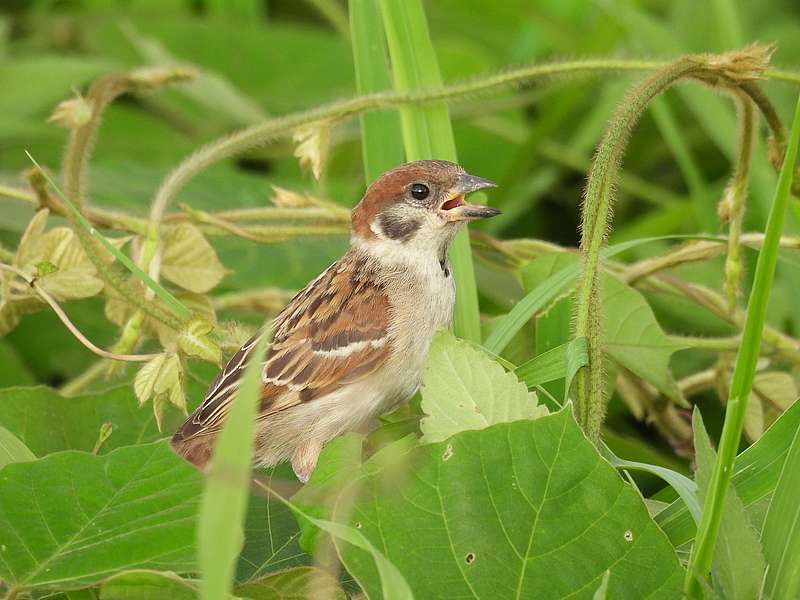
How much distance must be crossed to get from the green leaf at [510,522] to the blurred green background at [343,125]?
147 cm

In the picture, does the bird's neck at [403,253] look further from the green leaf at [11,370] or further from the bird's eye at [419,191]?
the green leaf at [11,370]

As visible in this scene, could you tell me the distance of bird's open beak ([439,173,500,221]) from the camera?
7.07 feet

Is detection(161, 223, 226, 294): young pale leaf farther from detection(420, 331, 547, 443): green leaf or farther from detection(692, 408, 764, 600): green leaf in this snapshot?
detection(692, 408, 764, 600): green leaf

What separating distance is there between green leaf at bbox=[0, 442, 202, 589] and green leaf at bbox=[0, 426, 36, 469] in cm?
10

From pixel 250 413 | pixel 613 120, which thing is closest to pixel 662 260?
pixel 613 120

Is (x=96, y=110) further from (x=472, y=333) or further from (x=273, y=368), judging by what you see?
(x=472, y=333)

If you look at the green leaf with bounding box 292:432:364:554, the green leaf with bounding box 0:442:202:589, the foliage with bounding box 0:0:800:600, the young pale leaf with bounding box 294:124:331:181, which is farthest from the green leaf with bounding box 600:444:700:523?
the young pale leaf with bounding box 294:124:331:181

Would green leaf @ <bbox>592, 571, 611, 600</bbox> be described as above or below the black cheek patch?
below

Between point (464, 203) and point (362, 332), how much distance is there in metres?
0.30

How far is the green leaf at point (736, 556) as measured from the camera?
1432 mm

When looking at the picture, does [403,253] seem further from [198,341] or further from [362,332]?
[198,341]

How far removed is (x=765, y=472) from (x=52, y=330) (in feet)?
6.90

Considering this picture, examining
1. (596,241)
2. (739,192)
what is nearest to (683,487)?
(596,241)

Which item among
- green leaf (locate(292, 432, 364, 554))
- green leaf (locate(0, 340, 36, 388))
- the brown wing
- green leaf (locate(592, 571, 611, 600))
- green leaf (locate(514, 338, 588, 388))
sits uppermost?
green leaf (locate(514, 338, 588, 388))
